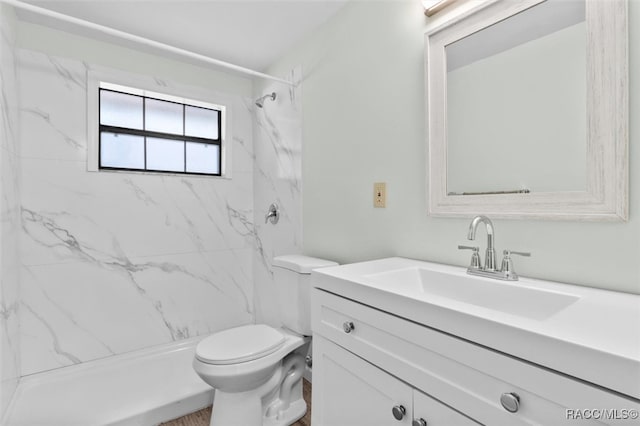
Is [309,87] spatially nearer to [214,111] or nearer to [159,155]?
[214,111]

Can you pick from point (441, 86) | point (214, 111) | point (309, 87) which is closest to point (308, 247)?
point (309, 87)

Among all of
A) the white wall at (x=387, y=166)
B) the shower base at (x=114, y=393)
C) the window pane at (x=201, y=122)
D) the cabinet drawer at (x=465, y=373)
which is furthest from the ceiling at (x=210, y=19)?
the shower base at (x=114, y=393)

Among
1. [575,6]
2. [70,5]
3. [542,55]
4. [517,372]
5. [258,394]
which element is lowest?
[258,394]

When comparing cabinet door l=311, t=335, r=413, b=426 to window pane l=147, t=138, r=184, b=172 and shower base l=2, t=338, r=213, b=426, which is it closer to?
shower base l=2, t=338, r=213, b=426

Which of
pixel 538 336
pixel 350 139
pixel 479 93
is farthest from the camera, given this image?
pixel 350 139

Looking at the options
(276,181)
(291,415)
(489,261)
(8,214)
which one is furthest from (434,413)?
(8,214)

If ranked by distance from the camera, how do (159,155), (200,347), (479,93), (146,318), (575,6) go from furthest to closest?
(159,155), (146,318), (200,347), (479,93), (575,6)

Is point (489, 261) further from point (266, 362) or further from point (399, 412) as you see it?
point (266, 362)

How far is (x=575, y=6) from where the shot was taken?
100 centimetres

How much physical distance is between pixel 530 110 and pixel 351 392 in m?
1.12

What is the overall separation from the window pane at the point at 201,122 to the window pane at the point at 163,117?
0.06 metres

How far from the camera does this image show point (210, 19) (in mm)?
1965

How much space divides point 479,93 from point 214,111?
2.13 metres

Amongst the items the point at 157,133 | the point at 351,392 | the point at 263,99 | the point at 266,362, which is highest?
the point at 263,99
